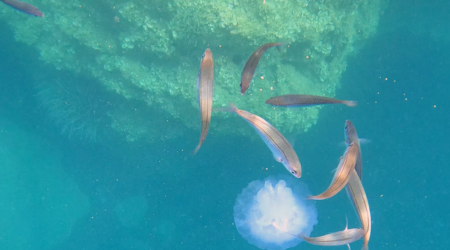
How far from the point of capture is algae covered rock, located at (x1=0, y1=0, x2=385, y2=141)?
18.8 feet

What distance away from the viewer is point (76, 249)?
38.4ft

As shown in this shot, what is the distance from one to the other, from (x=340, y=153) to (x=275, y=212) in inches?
139

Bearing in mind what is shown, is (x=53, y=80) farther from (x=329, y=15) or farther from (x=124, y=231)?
(x=329, y=15)

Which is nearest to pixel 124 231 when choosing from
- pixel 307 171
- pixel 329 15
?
pixel 307 171

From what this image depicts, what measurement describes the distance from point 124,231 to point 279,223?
763cm

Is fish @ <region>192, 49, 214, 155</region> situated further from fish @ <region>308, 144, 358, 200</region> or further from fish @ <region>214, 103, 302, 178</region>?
fish @ <region>308, 144, 358, 200</region>

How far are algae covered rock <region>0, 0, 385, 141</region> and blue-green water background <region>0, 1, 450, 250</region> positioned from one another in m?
1.22

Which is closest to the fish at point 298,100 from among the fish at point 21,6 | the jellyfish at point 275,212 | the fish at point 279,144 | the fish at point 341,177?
the fish at point 279,144

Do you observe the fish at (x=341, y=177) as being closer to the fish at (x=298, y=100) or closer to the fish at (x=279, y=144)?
the fish at (x=279, y=144)

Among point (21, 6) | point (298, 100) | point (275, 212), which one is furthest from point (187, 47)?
point (275, 212)

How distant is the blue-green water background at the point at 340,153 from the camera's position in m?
8.22

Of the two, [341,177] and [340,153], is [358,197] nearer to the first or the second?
[341,177]

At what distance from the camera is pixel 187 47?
19.7 ft

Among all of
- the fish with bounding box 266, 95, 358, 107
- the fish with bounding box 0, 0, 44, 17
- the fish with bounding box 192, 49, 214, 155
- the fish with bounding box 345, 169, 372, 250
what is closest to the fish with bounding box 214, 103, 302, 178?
the fish with bounding box 192, 49, 214, 155
